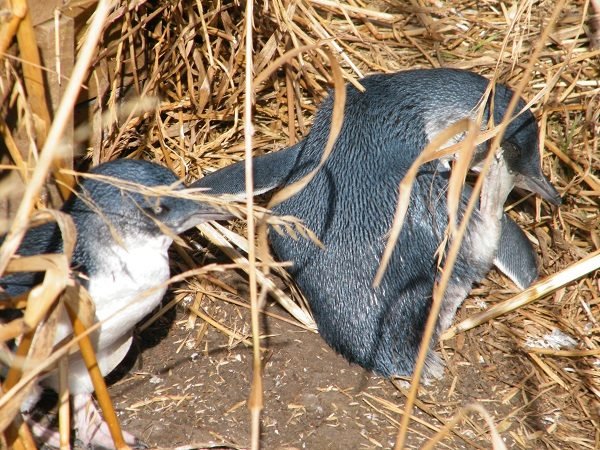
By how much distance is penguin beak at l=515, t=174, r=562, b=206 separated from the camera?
274 centimetres

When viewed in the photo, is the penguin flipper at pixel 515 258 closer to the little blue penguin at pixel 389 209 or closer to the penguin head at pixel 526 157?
the little blue penguin at pixel 389 209

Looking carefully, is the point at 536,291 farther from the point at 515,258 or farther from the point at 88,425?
the point at 88,425

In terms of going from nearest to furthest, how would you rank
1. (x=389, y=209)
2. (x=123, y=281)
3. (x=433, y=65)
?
(x=123, y=281) < (x=389, y=209) < (x=433, y=65)

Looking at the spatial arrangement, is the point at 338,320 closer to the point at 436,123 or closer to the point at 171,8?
the point at 436,123

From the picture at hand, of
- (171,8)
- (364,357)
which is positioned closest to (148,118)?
(171,8)

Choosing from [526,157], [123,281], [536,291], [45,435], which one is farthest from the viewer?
[526,157]

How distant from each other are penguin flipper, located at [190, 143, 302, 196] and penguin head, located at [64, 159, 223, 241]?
500mm

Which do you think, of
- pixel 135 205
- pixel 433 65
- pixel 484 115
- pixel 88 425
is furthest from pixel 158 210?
pixel 433 65

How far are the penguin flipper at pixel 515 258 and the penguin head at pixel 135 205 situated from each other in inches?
42.5

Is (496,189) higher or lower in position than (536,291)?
higher

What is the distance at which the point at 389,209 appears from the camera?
2.45 m

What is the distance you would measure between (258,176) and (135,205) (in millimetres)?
701

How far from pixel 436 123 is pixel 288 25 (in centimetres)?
60

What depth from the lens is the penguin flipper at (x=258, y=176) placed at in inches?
103
